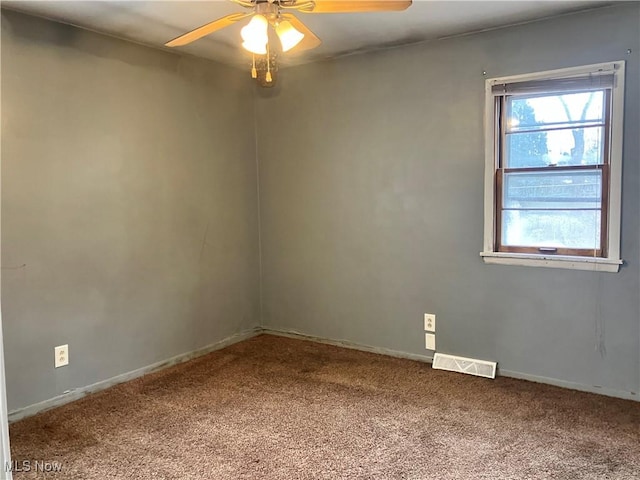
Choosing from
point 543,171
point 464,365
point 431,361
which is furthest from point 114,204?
point 543,171

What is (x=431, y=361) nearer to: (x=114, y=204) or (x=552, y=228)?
(x=552, y=228)

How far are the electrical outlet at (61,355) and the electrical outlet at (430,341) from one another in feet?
7.52

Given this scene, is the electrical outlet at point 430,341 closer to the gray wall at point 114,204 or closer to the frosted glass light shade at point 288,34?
the gray wall at point 114,204

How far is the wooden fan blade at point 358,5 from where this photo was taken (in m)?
2.03

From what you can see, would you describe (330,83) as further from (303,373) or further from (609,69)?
(303,373)

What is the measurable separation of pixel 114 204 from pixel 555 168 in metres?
2.69

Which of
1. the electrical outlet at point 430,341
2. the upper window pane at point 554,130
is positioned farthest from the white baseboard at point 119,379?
the upper window pane at point 554,130

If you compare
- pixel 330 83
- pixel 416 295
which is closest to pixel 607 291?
pixel 416 295

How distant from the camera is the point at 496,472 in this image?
7.41 ft

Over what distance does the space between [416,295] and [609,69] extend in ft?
5.87

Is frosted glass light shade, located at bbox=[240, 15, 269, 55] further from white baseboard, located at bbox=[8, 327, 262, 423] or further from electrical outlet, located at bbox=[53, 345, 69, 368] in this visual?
white baseboard, located at bbox=[8, 327, 262, 423]

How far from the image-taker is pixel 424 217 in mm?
3574

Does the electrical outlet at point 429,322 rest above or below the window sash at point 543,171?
below

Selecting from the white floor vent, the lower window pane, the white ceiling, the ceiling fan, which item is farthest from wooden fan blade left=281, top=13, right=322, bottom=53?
the white floor vent
